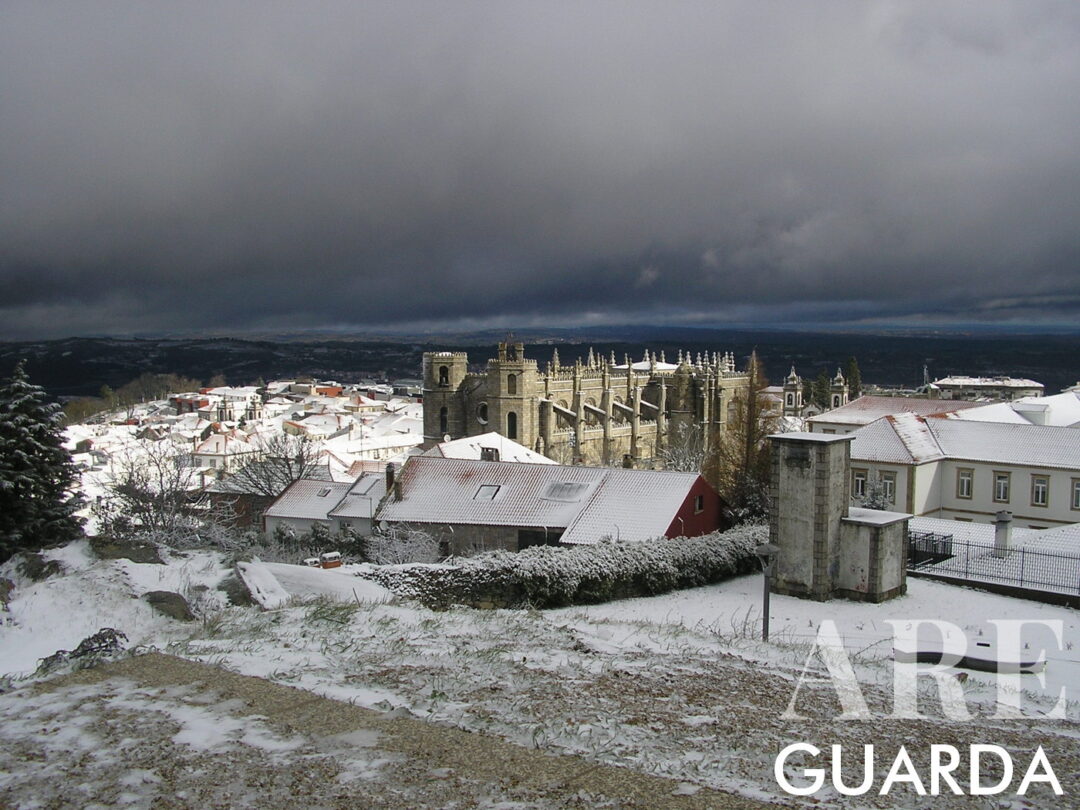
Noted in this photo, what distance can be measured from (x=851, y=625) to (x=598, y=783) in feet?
38.8

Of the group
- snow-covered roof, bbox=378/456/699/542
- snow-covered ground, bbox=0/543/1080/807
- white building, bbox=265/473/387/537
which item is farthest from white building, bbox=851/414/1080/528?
white building, bbox=265/473/387/537

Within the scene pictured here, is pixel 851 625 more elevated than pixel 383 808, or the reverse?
pixel 383 808

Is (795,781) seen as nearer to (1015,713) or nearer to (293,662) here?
(1015,713)

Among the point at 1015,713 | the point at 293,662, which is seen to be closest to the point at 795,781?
the point at 1015,713

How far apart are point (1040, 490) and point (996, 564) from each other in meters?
13.0

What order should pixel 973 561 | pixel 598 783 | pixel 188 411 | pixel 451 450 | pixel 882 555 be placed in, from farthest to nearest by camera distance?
pixel 188 411 → pixel 451 450 → pixel 973 561 → pixel 882 555 → pixel 598 783

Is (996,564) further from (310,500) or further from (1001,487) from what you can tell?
(310,500)

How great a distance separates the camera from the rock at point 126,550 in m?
16.5

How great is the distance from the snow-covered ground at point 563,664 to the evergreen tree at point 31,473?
24.5ft

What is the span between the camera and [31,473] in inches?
912

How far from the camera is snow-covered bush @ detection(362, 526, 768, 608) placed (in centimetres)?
1812

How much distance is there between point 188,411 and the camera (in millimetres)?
144875

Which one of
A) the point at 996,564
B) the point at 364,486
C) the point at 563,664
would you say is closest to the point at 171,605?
the point at 563,664

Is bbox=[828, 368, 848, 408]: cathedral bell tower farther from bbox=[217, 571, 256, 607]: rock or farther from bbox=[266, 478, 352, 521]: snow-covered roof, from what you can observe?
bbox=[217, 571, 256, 607]: rock
